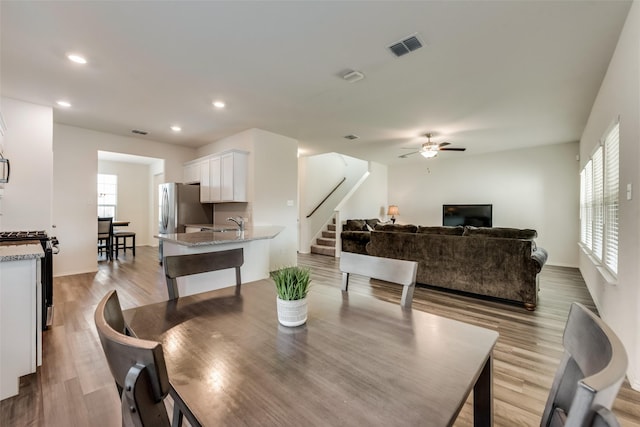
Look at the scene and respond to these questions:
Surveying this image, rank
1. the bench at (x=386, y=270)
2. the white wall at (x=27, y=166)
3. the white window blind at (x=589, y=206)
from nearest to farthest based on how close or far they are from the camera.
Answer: the bench at (x=386, y=270) → the white wall at (x=27, y=166) → the white window blind at (x=589, y=206)

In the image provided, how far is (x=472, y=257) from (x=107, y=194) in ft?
29.5

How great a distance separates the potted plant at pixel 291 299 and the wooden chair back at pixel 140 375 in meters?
0.50

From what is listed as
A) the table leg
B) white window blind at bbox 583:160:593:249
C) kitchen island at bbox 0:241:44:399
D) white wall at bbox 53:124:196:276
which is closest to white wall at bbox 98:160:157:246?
white wall at bbox 53:124:196:276

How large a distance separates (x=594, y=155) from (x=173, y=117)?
5974 millimetres

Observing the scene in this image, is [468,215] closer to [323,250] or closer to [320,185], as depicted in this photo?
[323,250]

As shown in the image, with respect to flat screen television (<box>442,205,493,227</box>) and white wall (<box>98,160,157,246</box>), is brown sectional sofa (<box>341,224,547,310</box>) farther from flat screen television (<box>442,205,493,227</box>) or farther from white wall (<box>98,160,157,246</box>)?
white wall (<box>98,160,157,246</box>)

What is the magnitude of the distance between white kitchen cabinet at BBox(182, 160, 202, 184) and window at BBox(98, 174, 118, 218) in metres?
3.13

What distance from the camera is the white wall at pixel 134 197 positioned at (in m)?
7.91

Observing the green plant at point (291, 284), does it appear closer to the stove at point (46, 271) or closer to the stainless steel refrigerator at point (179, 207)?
the stove at point (46, 271)

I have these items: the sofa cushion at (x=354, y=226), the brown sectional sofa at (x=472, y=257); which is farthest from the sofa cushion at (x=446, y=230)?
the sofa cushion at (x=354, y=226)

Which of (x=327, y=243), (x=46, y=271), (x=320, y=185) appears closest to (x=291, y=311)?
(x=46, y=271)

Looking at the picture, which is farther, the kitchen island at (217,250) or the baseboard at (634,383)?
the kitchen island at (217,250)

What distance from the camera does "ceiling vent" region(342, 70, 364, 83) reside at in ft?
9.50

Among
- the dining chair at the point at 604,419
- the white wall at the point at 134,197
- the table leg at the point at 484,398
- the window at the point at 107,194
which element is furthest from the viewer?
the white wall at the point at 134,197
